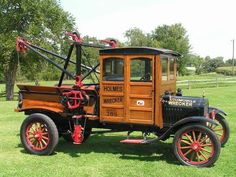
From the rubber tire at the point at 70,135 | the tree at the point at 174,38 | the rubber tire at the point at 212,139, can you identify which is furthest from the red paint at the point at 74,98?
the tree at the point at 174,38

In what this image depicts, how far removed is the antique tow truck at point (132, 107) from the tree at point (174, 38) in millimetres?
66078

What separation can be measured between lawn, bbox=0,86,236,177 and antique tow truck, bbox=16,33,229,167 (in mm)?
311

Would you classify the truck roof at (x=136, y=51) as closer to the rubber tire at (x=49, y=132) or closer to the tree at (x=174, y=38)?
the rubber tire at (x=49, y=132)

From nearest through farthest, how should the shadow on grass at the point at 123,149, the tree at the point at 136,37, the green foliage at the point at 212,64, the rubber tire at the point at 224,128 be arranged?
the shadow on grass at the point at 123,149
the rubber tire at the point at 224,128
the tree at the point at 136,37
the green foliage at the point at 212,64

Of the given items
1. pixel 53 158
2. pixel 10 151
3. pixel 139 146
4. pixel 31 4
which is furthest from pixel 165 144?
pixel 31 4

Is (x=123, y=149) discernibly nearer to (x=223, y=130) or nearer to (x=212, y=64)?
(x=223, y=130)

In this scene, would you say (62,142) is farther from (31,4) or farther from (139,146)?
(31,4)

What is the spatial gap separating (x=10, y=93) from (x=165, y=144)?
81.3ft

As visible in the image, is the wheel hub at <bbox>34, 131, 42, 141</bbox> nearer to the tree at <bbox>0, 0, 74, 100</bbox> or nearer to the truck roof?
the truck roof

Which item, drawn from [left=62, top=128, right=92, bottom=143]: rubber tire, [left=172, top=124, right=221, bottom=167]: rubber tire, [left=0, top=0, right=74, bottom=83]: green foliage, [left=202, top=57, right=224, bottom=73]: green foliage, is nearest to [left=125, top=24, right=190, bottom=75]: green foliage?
[left=202, top=57, right=224, bottom=73]: green foliage

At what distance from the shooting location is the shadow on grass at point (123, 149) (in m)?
8.38

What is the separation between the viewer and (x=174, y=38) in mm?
78000

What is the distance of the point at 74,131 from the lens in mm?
8695

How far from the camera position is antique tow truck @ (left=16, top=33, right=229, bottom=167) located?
770 cm
